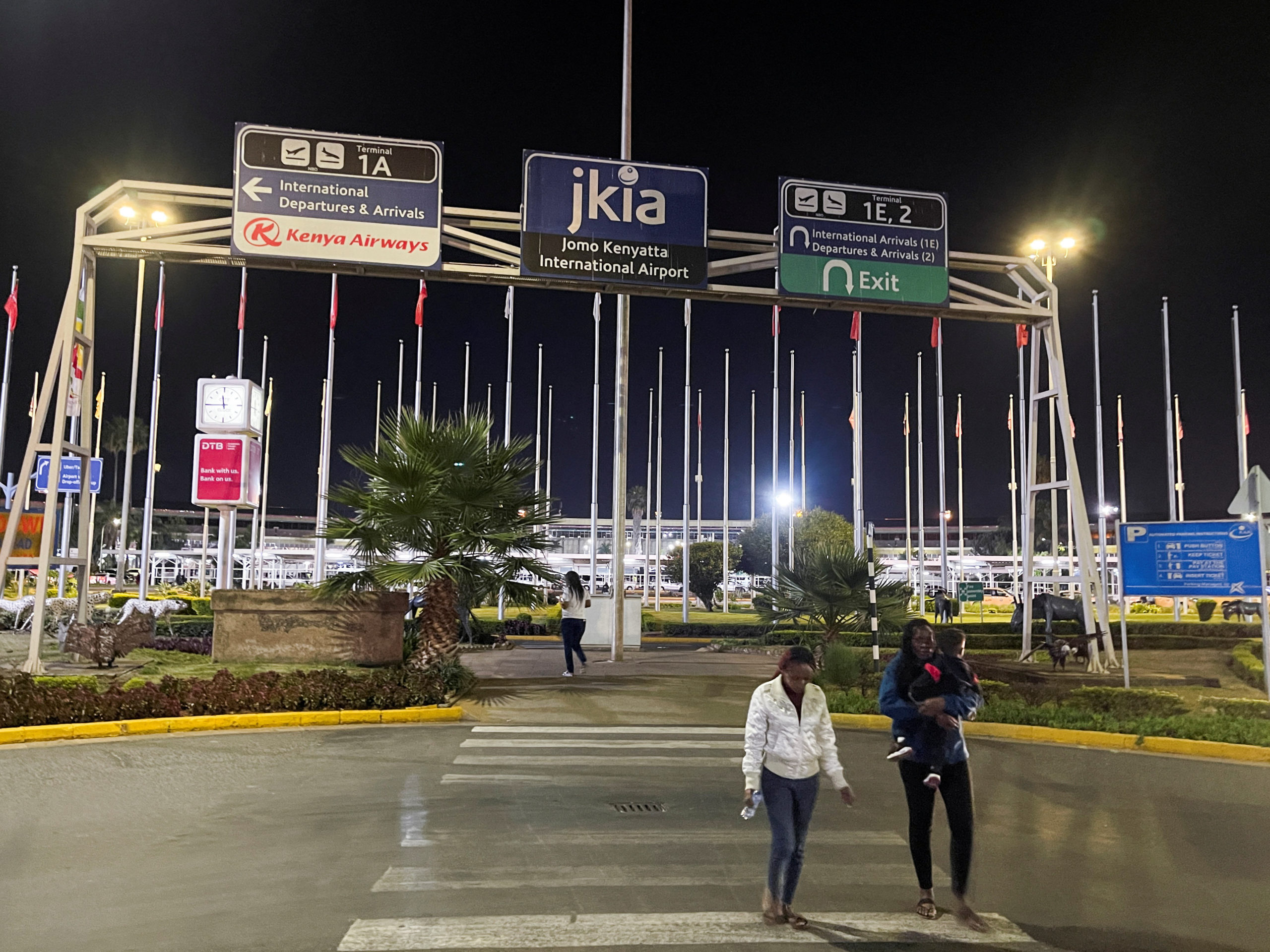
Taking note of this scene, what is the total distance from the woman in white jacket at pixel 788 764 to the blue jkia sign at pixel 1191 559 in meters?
10.4

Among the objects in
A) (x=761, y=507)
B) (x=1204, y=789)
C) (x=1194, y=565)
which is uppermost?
(x=761, y=507)

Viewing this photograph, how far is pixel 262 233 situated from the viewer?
14.7 meters

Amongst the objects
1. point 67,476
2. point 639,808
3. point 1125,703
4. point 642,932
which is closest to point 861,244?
point 1125,703

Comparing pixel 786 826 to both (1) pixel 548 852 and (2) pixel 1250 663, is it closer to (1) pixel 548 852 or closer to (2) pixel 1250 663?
(1) pixel 548 852

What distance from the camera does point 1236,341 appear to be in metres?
33.8

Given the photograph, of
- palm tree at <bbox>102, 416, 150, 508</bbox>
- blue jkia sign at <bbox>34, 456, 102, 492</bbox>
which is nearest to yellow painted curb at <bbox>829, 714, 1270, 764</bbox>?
blue jkia sign at <bbox>34, 456, 102, 492</bbox>

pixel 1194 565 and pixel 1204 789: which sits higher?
pixel 1194 565

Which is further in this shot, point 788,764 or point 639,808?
point 639,808

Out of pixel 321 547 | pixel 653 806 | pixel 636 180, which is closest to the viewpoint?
pixel 653 806

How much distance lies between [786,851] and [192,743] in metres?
7.66

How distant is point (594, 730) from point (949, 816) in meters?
6.70

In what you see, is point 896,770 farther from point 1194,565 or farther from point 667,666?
point 667,666

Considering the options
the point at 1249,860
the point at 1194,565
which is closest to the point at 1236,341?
the point at 1194,565

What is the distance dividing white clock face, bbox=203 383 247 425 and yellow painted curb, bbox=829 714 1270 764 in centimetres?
1363
